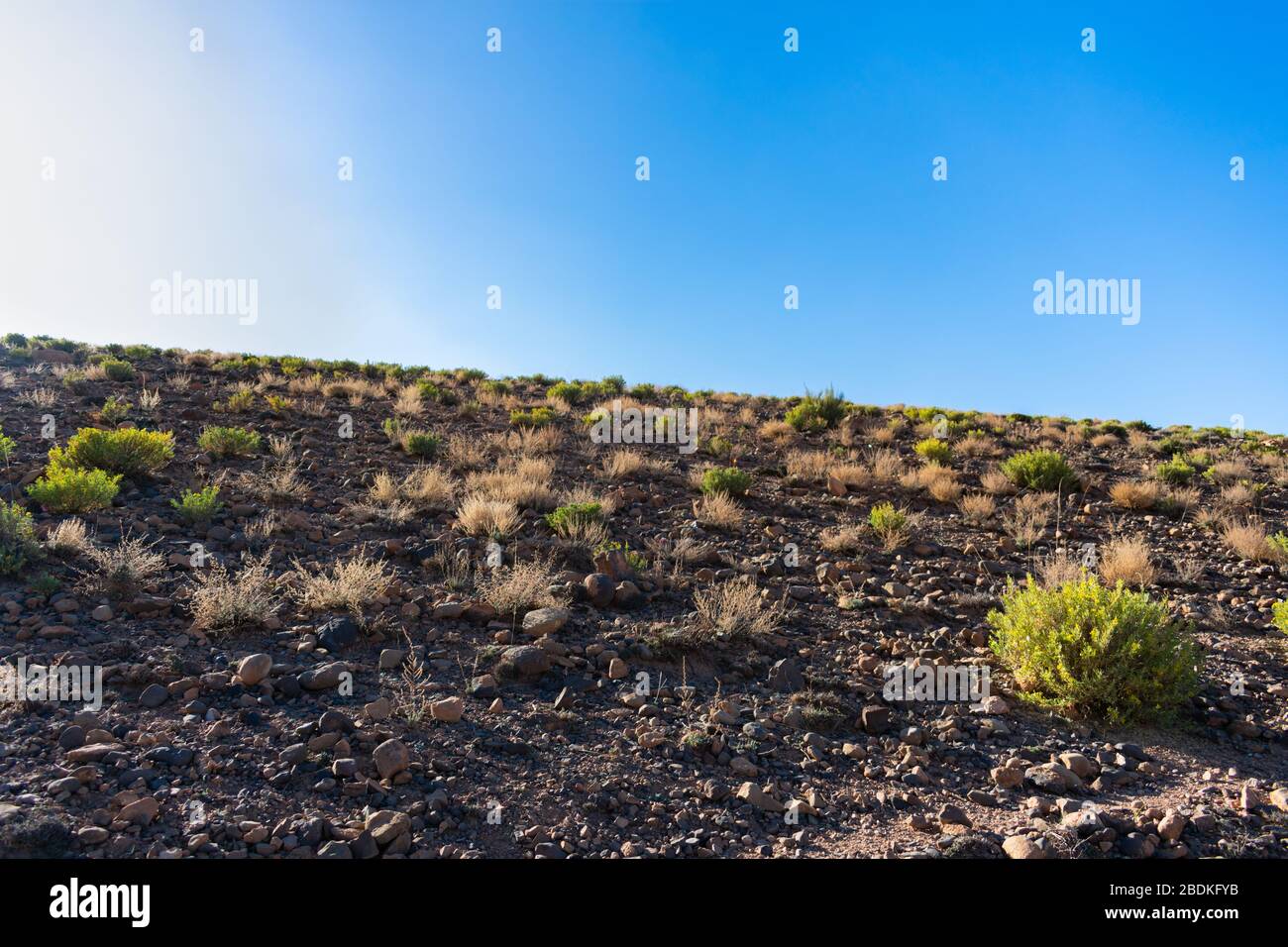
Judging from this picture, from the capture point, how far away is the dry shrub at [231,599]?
4965 mm

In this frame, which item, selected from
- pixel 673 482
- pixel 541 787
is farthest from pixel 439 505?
pixel 541 787

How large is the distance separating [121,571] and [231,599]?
43.3 inches

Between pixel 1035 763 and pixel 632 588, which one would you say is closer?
pixel 1035 763

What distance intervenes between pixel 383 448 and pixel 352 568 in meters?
5.84

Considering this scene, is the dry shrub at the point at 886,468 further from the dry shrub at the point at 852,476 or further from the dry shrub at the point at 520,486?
the dry shrub at the point at 520,486

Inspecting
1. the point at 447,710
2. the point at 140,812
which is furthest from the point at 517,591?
the point at 140,812

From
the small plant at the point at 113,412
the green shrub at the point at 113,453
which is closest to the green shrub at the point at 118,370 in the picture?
the small plant at the point at 113,412

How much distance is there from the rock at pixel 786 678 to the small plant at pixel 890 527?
3502mm

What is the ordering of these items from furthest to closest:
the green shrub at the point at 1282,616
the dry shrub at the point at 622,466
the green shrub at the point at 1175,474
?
the green shrub at the point at 1175,474
the dry shrub at the point at 622,466
the green shrub at the point at 1282,616

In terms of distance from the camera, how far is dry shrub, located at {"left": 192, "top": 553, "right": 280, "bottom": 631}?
4965 mm

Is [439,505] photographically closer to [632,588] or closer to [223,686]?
[632,588]

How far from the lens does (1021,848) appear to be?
3.28 meters

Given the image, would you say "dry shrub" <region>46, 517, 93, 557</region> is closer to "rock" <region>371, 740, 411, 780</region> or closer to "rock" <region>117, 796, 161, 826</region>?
"rock" <region>117, 796, 161, 826</region>

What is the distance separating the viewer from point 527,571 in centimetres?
616
